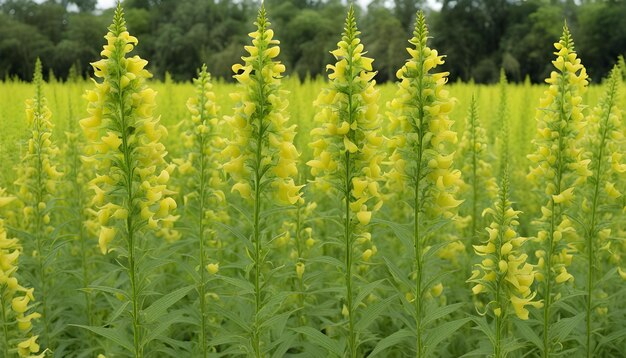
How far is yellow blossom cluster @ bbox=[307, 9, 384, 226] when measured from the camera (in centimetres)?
260

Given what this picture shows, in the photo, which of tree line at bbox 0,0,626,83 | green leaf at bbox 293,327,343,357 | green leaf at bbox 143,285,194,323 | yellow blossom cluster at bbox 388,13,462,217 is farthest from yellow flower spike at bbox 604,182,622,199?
tree line at bbox 0,0,626,83

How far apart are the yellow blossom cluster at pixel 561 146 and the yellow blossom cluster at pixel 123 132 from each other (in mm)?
2053

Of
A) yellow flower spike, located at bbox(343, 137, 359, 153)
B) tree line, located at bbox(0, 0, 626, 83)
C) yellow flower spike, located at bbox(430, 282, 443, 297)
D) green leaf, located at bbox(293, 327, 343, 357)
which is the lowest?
yellow flower spike, located at bbox(430, 282, 443, 297)

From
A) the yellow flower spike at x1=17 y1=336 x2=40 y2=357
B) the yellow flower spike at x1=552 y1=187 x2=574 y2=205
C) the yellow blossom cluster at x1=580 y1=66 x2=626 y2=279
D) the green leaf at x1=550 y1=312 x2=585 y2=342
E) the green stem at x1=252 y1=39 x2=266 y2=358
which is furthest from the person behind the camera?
the yellow blossom cluster at x1=580 y1=66 x2=626 y2=279

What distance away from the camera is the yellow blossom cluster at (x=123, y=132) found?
242 cm

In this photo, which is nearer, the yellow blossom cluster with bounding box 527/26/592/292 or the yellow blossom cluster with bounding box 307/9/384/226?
the yellow blossom cluster with bounding box 307/9/384/226

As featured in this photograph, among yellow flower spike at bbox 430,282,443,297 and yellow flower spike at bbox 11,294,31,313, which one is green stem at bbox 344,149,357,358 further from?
yellow flower spike at bbox 11,294,31,313

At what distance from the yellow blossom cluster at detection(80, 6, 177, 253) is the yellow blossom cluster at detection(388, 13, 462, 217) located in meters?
1.07

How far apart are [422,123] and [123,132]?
4.26ft

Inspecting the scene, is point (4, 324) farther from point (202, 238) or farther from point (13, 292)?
point (202, 238)

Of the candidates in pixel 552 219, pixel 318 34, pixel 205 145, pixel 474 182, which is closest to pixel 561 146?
pixel 552 219

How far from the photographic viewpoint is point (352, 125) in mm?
2568

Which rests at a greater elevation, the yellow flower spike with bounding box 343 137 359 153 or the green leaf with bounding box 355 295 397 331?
the yellow flower spike with bounding box 343 137 359 153

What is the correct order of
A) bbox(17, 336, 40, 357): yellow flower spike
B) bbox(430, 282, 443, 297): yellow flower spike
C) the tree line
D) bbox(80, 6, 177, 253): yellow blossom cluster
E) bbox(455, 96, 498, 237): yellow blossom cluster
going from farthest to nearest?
the tree line → bbox(455, 96, 498, 237): yellow blossom cluster → bbox(430, 282, 443, 297): yellow flower spike → bbox(17, 336, 40, 357): yellow flower spike → bbox(80, 6, 177, 253): yellow blossom cluster
